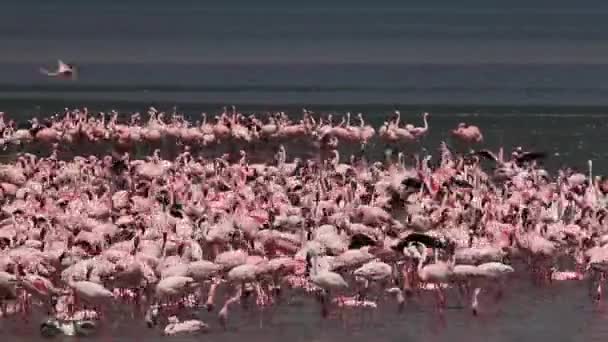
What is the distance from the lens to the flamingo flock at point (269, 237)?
1697 centimetres

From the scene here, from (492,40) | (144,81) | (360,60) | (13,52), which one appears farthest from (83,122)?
(492,40)

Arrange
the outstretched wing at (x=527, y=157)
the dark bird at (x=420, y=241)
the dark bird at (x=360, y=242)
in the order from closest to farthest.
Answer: the dark bird at (x=420, y=241), the dark bird at (x=360, y=242), the outstretched wing at (x=527, y=157)

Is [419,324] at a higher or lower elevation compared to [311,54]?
lower

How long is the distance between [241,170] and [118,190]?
5.63ft

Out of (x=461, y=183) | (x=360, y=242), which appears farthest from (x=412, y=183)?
(x=360, y=242)

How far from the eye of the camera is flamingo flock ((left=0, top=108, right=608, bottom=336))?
16969mm

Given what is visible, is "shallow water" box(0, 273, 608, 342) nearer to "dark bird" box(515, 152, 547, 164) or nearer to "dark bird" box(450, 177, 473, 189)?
"dark bird" box(450, 177, 473, 189)

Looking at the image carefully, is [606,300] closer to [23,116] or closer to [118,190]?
[118,190]

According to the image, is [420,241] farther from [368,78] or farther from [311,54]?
[311,54]

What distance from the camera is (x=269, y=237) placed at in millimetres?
18781

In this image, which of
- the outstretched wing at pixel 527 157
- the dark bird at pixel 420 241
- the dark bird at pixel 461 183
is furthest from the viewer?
the outstretched wing at pixel 527 157

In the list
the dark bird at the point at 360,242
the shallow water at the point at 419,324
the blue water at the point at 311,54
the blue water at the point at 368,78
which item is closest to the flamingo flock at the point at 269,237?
the dark bird at the point at 360,242

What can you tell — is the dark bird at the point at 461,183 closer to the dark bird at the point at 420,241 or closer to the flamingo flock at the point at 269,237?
the flamingo flock at the point at 269,237

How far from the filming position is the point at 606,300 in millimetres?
18172
